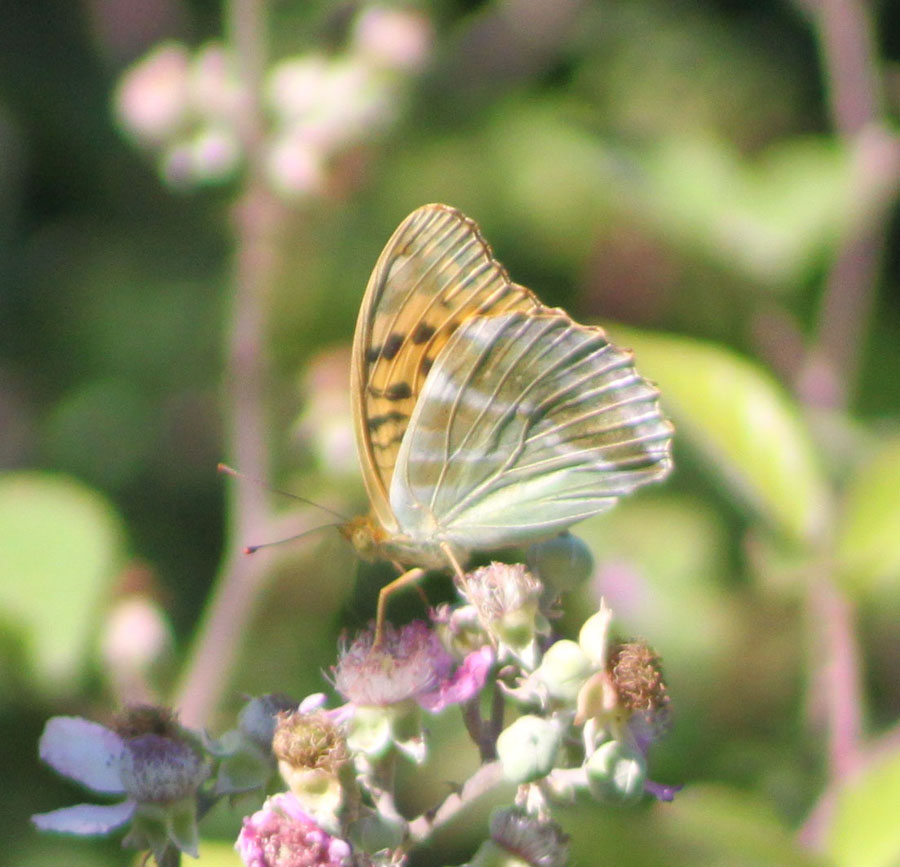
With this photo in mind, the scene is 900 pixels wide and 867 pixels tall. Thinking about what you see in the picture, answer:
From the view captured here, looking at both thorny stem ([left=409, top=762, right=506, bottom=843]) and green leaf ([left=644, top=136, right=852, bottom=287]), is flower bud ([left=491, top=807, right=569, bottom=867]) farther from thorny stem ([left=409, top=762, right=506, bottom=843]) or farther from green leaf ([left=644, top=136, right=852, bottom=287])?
green leaf ([left=644, top=136, right=852, bottom=287])

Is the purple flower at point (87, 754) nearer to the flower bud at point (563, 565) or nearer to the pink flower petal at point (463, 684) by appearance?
the pink flower petal at point (463, 684)

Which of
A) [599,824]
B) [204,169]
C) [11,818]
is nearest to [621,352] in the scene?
[599,824]

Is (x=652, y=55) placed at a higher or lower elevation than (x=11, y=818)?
higher

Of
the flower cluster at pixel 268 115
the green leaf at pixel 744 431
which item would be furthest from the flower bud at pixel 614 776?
the flower cluster at pixel 268 115

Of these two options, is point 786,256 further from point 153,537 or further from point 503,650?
point 503,650

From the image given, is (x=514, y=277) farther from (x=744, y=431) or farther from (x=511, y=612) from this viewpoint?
(x=511, y=612)

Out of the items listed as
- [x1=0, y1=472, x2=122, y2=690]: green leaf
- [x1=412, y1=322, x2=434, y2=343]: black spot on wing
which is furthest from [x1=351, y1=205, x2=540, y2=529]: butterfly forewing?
[x1=0, y1=472, x2=122, y2=690]: green leaf

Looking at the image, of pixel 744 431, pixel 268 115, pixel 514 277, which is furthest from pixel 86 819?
pixel 514 277
